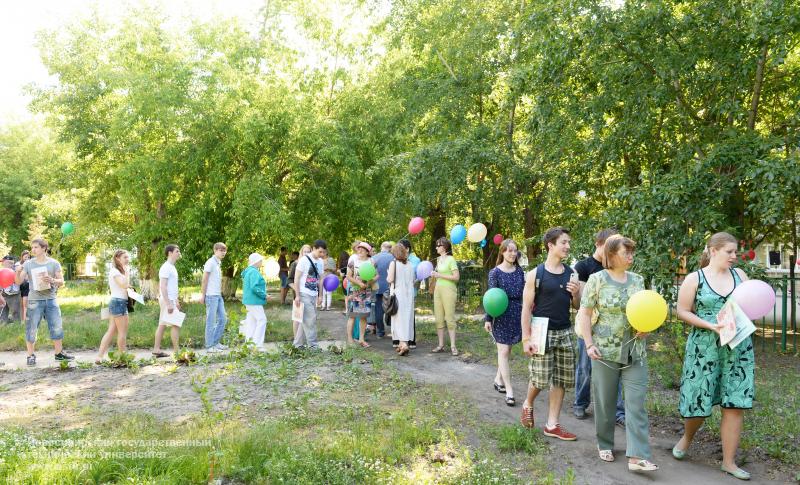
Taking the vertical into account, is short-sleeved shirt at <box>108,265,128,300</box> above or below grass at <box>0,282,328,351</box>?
above

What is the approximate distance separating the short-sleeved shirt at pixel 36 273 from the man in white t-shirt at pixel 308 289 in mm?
3585

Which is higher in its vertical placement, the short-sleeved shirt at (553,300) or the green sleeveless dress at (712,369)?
the short-sleeved shirt at (553,300)

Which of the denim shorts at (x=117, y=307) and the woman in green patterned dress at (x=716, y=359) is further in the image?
the denim shorts at (x=117, y=307)

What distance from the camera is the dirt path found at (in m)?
4.67

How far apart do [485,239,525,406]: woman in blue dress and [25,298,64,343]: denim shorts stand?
21.7 ft

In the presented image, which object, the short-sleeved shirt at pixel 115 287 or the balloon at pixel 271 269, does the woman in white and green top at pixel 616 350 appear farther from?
the balloon at pixel 271 269

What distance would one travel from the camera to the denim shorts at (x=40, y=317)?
8.81 m

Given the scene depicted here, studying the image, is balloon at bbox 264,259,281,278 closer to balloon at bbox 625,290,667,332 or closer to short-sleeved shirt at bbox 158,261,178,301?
short-sleeved shirt at bbox 158,261,178,301

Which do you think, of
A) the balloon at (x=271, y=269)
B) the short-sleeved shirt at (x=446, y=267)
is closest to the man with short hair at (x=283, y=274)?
the short-sleeved shirt at (x=446, y=267)

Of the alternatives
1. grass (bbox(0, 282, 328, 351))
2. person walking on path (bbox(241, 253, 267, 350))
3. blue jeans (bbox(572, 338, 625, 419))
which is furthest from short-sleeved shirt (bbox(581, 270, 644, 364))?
person walking on path (bbox(241, 253, 267, 350))

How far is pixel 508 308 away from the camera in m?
6.87

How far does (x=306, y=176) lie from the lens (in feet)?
60.1

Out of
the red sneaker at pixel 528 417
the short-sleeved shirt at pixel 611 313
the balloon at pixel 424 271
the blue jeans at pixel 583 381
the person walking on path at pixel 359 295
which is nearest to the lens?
the short-sleeved shirt at pixel 611 313

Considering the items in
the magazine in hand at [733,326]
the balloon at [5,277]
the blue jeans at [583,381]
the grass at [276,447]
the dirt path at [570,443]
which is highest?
the balloon at [5,277]
